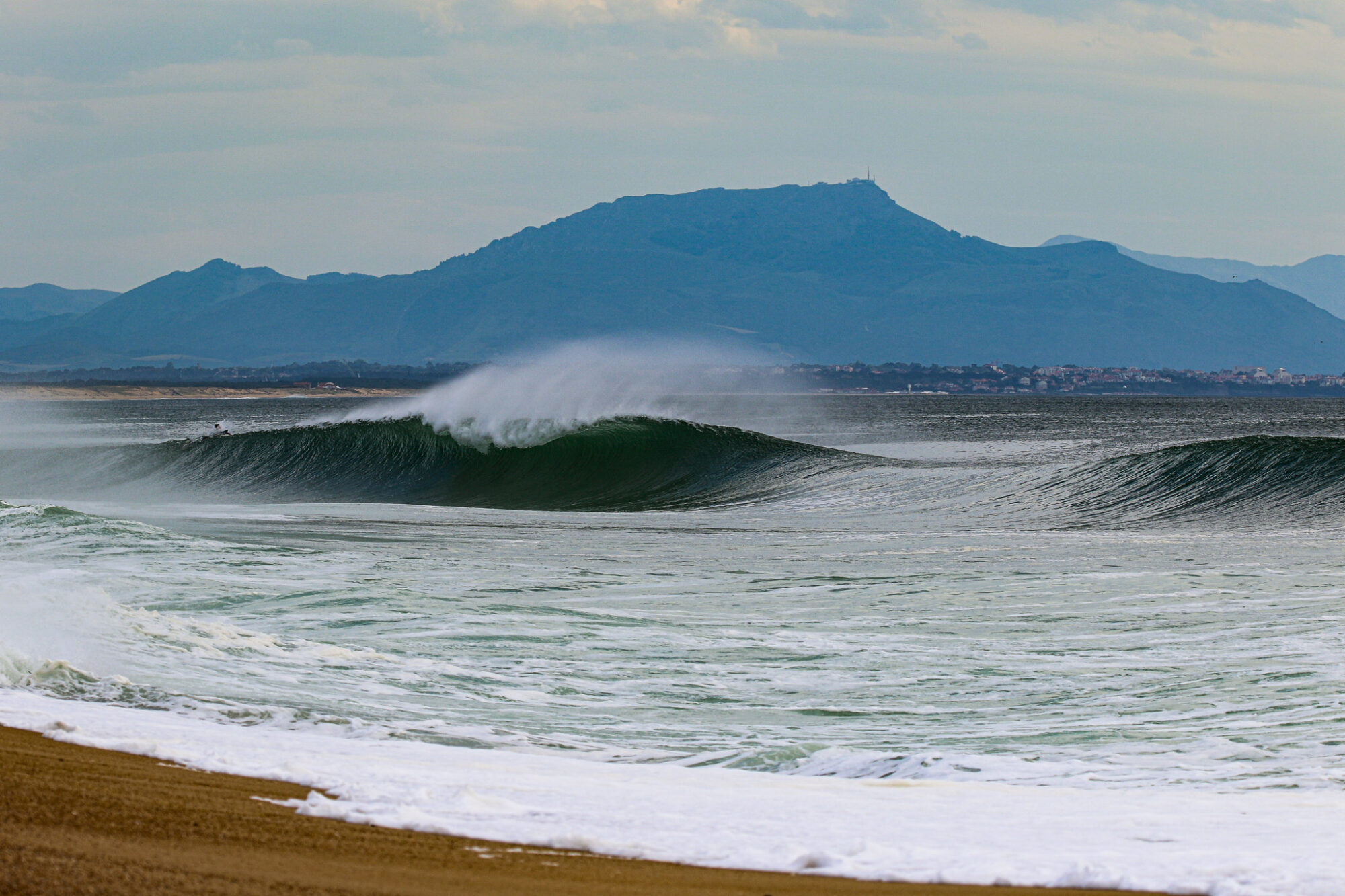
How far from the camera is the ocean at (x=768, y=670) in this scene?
13.7ft

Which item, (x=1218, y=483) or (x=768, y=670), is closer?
→ (x=768, y=670)

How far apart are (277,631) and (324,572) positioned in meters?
3.25

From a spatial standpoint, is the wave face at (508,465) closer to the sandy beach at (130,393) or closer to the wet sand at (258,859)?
the wet sand at (258,859)

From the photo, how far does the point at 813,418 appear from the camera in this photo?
279ft

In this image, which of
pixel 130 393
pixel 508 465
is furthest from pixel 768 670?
pixel 130 393

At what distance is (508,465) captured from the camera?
29.3 m

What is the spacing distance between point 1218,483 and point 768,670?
16.0 metres

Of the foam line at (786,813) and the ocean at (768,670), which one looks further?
the ocean at (768,670)

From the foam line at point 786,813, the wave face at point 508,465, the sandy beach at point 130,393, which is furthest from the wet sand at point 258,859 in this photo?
the sandy beach at point 130,393

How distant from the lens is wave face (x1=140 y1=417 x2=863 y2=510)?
25.8m

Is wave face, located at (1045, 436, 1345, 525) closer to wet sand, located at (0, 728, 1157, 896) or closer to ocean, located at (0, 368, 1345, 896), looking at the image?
ocean, located at (0, 368, 1345, 896)

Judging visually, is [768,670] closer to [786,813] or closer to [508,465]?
[786,813]

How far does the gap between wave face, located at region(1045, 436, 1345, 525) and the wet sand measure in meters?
16.4

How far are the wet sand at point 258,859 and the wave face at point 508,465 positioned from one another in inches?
776
